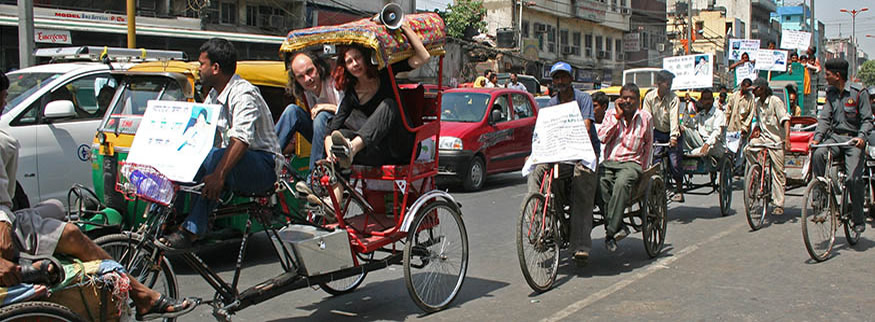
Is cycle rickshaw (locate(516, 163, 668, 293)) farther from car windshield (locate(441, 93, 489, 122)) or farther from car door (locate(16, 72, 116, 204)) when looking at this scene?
car windshield (locate(441, 93, 489, 122))

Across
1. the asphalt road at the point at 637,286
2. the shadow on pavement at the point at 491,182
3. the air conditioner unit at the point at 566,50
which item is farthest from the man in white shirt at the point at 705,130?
the air conditioner unit at the point at 566,50

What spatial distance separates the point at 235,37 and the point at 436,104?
55.0ft

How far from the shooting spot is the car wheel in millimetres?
12273

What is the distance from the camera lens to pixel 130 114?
693 cm

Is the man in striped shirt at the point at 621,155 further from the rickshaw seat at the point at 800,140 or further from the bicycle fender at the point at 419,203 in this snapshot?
the rickshaw seat at the point at 800,140

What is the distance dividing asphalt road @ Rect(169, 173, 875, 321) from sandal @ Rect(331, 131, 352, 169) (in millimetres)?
1077

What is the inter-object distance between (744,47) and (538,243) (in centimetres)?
1701

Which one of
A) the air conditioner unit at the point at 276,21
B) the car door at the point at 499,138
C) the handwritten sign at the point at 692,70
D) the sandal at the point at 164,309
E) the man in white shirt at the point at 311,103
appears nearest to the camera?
the sandal at the point at 164,309

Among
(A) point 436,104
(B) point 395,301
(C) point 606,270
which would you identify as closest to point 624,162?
(C) point 606,270

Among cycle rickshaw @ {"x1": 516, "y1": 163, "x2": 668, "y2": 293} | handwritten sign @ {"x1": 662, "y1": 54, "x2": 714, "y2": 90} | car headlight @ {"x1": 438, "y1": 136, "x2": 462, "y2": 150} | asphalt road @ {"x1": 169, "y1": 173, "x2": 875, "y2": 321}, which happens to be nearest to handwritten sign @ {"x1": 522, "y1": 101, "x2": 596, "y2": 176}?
cycle rickshaw @ {"x1": 516, "y1": 163, "x2": 668, "y2": 293}

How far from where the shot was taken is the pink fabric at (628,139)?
7.18 meters

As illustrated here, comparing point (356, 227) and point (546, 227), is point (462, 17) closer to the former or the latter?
point (546, 227)

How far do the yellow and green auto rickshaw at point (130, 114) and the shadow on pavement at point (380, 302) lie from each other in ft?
2.76

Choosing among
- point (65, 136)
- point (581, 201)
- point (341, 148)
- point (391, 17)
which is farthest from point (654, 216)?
point (65, 136)
